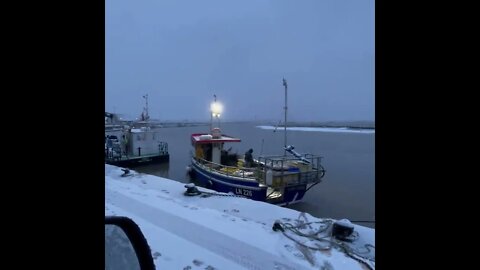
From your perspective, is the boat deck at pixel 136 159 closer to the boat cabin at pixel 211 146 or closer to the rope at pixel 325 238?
the boat cabin at pixel 211 146

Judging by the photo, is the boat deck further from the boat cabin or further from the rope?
the rope

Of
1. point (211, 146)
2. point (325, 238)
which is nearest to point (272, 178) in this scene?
point (211, 146)

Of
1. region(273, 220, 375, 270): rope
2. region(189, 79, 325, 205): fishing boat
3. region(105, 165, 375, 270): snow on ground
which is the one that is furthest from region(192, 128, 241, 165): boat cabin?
region(273, 220, 375, 270): rope

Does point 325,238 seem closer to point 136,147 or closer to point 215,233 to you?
point 215,233

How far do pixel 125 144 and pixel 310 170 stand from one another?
18.1m

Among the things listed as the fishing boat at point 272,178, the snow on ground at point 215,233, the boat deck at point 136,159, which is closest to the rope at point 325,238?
the snow on ground at point 215,233

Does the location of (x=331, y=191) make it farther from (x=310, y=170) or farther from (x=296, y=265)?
(x=296, y=265)

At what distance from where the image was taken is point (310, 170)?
12.8 m

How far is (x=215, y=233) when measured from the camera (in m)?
4.70

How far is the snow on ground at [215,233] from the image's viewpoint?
151 inches

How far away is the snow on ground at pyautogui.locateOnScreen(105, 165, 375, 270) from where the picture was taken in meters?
3.84
